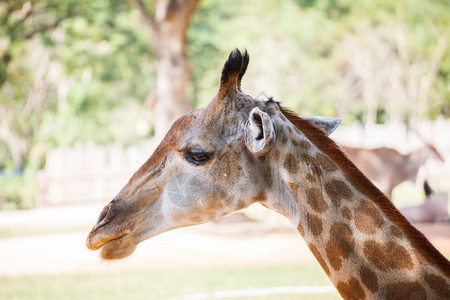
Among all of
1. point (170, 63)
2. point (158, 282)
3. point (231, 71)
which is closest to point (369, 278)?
point (231, 71)

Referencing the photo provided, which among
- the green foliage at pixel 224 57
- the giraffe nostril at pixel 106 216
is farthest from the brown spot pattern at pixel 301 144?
the green foliage at pixel 224 57

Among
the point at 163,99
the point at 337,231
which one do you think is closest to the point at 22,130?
the point at 163,99

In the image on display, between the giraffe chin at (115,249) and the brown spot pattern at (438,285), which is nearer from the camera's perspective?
the brown spot pattern at (438,285)

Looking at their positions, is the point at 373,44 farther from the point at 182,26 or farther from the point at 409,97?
the point at 182,26

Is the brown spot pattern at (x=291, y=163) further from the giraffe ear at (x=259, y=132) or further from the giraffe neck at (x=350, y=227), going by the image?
the giraffe ear at (x=259, y=132)

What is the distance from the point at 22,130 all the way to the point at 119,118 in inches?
272

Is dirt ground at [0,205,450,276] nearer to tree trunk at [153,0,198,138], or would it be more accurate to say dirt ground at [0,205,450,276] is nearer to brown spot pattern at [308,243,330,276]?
tree trunk at [153,0,198,138]

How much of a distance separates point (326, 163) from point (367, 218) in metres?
0.35

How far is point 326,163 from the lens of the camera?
2939 millimetres

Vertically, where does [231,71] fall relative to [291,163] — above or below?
above

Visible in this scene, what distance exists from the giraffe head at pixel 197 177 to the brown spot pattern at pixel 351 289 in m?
0.63

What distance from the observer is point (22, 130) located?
118 feet

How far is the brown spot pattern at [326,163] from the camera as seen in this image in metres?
2.93

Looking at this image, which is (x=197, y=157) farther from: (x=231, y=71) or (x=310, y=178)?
(x=310, y=178)
